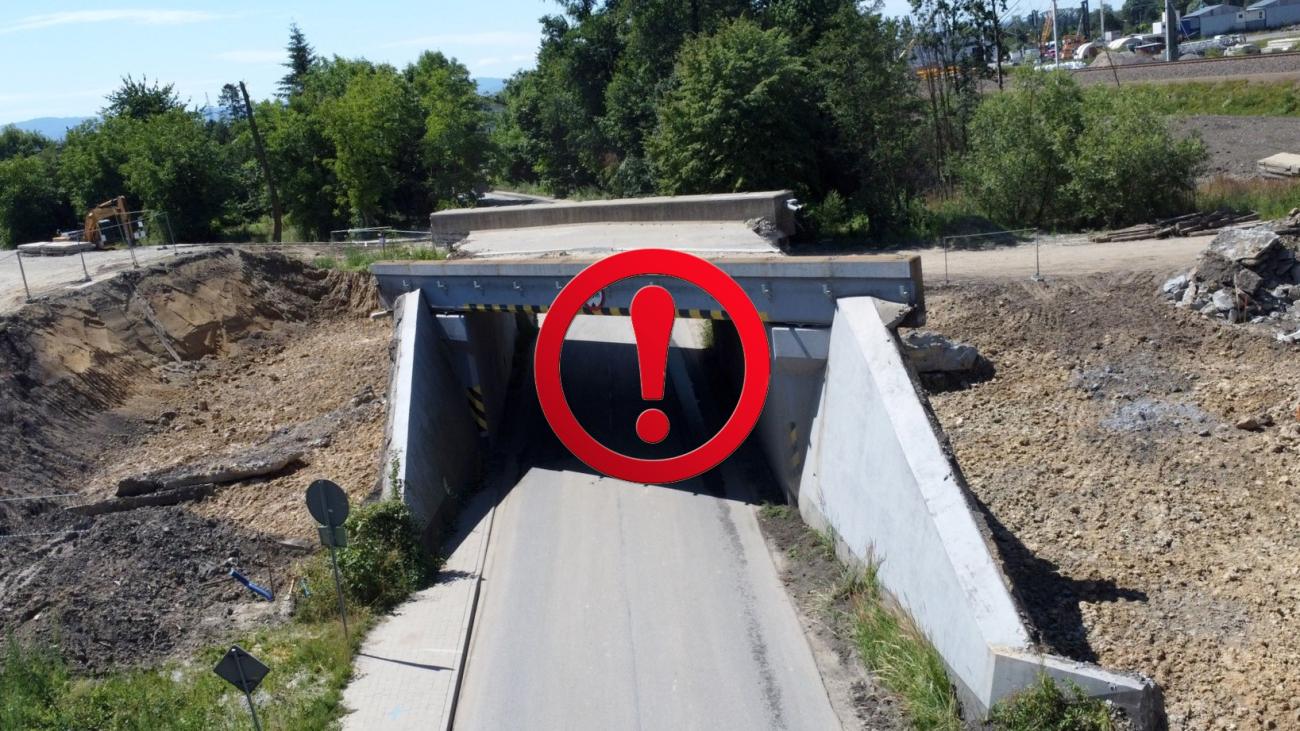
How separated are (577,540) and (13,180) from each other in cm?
4609

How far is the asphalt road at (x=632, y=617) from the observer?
11516 millimetres

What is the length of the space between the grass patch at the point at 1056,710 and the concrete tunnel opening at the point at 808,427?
0.11 m

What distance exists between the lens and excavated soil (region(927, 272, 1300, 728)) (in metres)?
11.8

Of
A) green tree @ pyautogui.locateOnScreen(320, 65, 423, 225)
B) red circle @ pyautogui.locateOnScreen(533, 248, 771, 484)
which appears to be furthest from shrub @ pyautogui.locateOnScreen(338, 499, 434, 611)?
green tree @ pyautogui.locateOnScreen(320, 65, 423, 225)

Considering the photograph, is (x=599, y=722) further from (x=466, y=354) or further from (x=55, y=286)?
(x=55, y=286)

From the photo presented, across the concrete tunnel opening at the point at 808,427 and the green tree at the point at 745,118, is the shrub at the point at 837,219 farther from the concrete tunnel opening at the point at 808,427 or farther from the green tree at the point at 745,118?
the concrete tunnel opening at the point at 808,427

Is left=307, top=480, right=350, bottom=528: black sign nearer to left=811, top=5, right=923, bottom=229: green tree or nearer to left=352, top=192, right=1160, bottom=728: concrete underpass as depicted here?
left=352, top=192, right=1160, bottom=728: concrete underpass

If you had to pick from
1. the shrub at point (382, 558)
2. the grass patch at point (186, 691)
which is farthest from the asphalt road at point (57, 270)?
the grass patch at point (186, 691)

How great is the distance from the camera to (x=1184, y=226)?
28.1 metres

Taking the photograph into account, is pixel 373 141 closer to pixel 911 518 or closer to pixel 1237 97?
pixel 911 518

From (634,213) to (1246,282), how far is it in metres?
14.1

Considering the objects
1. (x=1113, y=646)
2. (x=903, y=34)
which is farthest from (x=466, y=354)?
(x=903, y=34)

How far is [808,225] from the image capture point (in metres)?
31.3

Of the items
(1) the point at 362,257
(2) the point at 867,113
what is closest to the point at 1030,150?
(2) the point at 867,113
